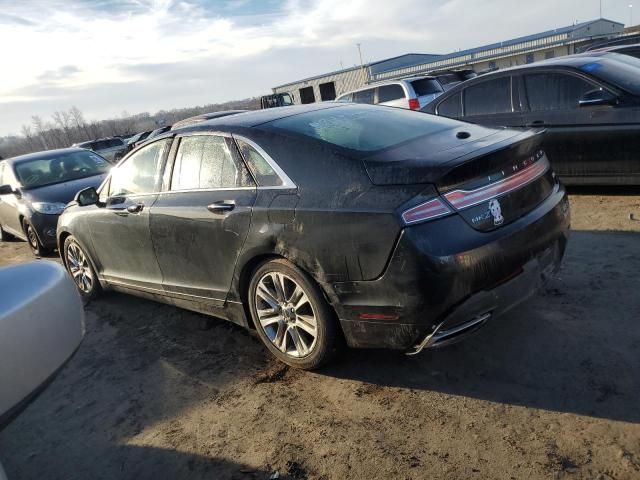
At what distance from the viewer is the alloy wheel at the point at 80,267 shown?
522cm

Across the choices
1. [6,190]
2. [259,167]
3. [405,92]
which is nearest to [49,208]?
[6,190]

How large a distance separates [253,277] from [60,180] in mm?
6342

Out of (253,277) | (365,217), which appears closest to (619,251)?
(365,217)

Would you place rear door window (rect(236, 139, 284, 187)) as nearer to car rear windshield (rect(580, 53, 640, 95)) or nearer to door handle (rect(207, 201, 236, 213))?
door handle (rect(207, 201, 236, 213))

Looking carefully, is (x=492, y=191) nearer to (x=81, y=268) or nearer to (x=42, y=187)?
(x=81, y=268)

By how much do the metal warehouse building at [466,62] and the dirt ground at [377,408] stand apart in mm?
37438

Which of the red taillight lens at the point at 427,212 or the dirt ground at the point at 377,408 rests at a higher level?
the red taillight lens at the point at 427,212

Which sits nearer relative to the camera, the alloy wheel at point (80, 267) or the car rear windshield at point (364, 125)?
the car rear windshield at point (364, 125)

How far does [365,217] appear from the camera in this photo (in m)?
2.59

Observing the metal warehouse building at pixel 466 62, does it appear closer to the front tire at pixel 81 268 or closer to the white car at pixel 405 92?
the white car at pixel 405 92

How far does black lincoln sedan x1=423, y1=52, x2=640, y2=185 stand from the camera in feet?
17.0

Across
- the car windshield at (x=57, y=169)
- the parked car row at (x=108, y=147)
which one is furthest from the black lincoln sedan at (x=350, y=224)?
the parked car row at (x=108, y=147)

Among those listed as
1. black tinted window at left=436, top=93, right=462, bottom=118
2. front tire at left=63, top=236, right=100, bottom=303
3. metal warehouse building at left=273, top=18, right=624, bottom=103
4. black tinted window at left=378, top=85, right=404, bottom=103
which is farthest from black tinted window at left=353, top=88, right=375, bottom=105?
metal warehouse building at left=273, top=18, right=624, bottom=103

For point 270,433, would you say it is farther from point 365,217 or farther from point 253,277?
point 365,217
